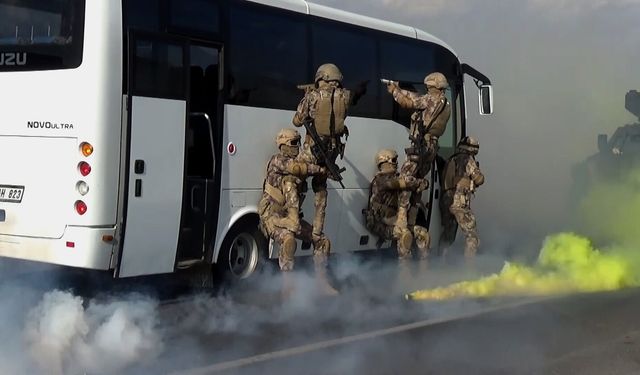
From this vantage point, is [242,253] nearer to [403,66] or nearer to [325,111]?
[325,111]

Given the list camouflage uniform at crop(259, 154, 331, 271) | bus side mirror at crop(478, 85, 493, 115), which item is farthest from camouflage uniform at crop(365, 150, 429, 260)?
bus side mirror at crop(478, 85, 493, 115)

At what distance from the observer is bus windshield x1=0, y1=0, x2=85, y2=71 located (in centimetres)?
686

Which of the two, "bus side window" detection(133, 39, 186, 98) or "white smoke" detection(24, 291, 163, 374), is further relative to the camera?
"bus side window" detection(133, 39, 186, 98)

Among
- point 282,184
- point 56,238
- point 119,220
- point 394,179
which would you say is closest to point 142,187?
point 119,220

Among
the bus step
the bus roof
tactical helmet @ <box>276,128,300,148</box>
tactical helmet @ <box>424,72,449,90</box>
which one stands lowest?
the bus step

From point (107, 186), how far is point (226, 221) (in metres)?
1.60

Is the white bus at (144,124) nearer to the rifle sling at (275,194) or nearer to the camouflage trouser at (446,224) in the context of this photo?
the rifle sling at (275,194)

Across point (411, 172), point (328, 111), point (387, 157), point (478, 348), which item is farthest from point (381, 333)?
point (387, 157)

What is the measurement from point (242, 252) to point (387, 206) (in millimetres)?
2099

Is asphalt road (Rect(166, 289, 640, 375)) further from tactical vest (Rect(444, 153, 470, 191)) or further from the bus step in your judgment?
tactical vest (Rect(444, 153, 470, 191))

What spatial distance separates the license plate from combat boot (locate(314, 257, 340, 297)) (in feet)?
9.81

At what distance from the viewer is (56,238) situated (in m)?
6.83

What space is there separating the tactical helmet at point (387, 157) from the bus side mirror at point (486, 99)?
227cm

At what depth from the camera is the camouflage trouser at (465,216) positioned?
33.7 ft
